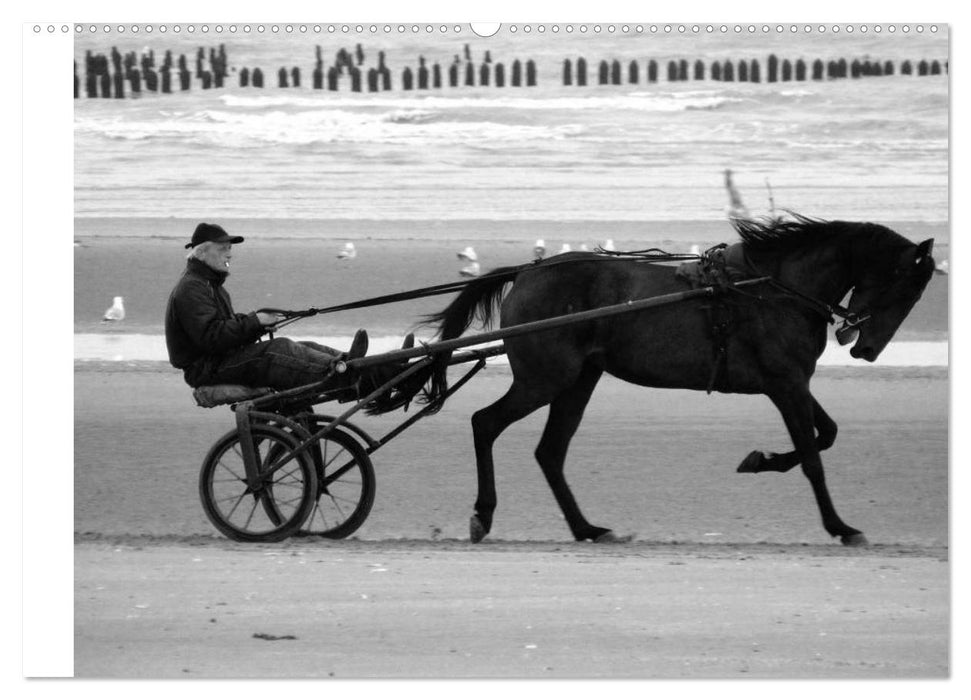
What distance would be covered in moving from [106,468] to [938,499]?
127 inches

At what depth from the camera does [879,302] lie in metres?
7.22

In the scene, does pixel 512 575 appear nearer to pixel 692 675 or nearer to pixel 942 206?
pixel 692 675

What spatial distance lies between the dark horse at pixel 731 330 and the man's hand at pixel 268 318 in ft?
2.47

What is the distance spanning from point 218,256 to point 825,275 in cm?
241

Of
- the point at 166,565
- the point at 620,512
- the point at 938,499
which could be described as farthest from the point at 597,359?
the point at 166,565

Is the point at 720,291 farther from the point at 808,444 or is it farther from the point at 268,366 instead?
the point at 268,366

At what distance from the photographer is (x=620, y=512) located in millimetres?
7750

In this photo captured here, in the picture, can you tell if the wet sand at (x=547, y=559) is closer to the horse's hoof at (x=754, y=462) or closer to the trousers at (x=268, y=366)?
the horse's hoof at (x=754, y=462)

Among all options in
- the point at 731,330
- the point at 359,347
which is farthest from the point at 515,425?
the point at 359,347

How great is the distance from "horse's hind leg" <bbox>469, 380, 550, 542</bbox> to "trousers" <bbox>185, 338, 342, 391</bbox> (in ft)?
2.26

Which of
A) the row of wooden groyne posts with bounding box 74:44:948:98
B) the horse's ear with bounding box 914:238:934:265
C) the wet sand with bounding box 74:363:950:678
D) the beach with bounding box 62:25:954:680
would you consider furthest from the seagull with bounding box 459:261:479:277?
the horse's ear with bounding box 914:238:934:265

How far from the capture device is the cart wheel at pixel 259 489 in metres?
6.97

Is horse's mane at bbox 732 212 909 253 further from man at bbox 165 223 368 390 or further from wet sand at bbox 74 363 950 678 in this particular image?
man at bbox 165 223 368 390

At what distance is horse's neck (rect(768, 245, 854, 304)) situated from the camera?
286 inches
